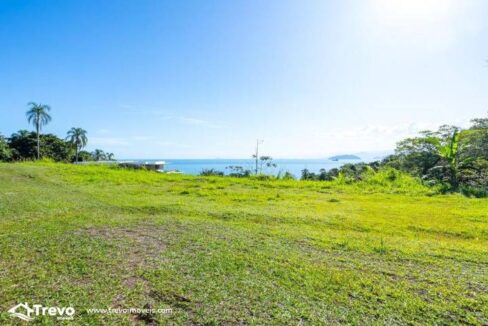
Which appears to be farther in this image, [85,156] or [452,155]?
[85,156]

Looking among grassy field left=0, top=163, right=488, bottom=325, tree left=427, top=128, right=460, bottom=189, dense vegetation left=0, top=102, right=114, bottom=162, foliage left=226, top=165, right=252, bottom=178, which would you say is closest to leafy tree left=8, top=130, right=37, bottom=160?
dense vegetation left=0, top=102, right=114, bottom=162

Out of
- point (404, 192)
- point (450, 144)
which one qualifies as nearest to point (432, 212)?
point (404, 192)

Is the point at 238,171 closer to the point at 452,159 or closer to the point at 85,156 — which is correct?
the point at 452,159

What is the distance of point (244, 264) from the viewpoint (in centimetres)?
300

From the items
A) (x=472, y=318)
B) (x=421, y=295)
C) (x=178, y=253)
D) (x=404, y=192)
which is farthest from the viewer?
(x=404, y=192)

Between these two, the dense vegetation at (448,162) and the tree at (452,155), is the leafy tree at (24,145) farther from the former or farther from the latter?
the tree at (452,155)

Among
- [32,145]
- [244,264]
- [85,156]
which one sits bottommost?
[244,264]

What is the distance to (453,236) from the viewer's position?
174 inches

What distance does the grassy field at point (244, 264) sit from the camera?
7.28 ft

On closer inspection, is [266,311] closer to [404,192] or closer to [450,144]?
[404,192]

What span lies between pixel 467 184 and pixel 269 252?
10.3 m

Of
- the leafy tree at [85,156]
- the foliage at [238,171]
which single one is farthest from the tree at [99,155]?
the foliage at [238,171]

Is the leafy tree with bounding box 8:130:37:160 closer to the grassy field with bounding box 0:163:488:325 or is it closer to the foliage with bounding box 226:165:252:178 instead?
the foliage with bounding box 226:165:252:178

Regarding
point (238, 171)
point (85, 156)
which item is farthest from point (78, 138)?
point (238, 171)
